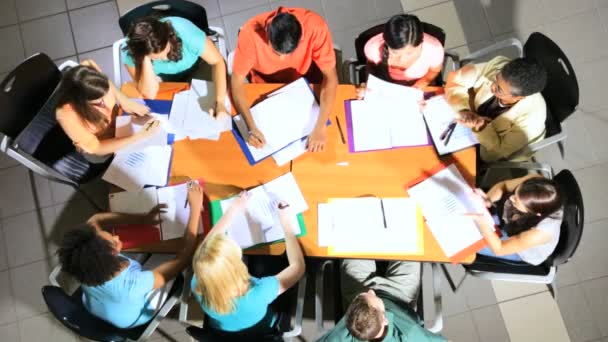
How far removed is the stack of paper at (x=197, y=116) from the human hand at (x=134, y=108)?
14cm

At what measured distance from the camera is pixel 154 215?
2.23 metres

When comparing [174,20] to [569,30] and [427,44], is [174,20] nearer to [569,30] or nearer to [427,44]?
[427,44]

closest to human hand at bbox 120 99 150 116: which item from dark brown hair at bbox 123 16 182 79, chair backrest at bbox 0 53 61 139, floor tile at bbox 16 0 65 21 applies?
dark brown hair at bbox 123 16 182 79

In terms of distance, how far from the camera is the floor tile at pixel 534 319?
9.16 feet

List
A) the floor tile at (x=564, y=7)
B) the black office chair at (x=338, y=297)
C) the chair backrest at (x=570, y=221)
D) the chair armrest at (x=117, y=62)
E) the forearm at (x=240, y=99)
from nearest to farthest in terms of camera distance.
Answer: the chair backrest at (x=570, y=221) < the black office chair at (x=338, y=297) < the forearm at (x=240, y=99) < the chair armrest at (x=117, y=62) < the floor tile at (x=564, y=7)

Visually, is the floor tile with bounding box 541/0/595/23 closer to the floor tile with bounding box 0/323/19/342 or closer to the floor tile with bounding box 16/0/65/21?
the floor tile with bounding box 16/0/65/21

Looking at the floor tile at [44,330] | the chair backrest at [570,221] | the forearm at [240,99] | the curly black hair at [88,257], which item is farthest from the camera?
the floor tile at [44,330]

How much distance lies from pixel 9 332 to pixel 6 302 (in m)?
0.21

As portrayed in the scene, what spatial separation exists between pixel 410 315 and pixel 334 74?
1.31 meters

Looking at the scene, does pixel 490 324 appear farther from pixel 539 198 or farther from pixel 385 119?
pixel 385 119

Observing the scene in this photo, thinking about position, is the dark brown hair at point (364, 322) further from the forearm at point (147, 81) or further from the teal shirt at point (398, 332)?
the forearm at point (147, 81)

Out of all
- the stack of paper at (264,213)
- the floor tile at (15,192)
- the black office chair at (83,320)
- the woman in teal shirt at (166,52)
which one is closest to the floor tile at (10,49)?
the floor tile at (15,192)

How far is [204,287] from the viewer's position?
1836 mm

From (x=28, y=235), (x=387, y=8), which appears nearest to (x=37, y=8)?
(x=28, y=235)
